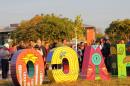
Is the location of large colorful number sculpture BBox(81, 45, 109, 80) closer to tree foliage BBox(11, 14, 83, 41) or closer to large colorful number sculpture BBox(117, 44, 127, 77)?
large colorful number sculpture BBox(117, 44, 127, 77)

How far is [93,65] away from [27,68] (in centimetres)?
289

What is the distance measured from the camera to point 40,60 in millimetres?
17188

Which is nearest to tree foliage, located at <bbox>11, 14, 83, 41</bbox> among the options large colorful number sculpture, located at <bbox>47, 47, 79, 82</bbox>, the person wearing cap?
the person wearing cap

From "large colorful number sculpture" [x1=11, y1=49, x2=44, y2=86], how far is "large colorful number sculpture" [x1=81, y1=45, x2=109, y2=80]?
1985mm

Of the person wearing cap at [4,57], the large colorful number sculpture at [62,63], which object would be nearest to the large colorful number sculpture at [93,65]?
the large colorful number sculpture at [62,63]

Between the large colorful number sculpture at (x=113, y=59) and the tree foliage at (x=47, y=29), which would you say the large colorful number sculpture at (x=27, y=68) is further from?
the tree foliage at (x=47, y=29)

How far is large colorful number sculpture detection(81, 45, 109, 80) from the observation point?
17844 millimetres

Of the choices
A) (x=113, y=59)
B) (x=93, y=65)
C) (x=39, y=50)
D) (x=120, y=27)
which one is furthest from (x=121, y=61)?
(x=120, y=27)

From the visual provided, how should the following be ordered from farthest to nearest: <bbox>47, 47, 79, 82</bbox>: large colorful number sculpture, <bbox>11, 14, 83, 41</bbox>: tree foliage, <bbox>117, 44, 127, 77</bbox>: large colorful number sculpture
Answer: <bbox>11, 14, 83, 41</bbox>: tree foliage
<bbox>117, 44, 127, 77</bbox>: large colorful number sculpture
<bbox>47, 47, 79, 82</bbox>: large colorful number sculpture

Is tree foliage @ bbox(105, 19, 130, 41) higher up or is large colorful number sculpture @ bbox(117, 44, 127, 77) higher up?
tree foliage @ bbox(105, 19, 130, 41)

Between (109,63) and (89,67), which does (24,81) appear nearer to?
(89,67)

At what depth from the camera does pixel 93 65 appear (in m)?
18.0

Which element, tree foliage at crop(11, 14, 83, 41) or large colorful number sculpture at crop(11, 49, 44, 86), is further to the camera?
tree foliage at crop(11, 14, 83, 41)

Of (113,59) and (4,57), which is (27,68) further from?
(113,59)
